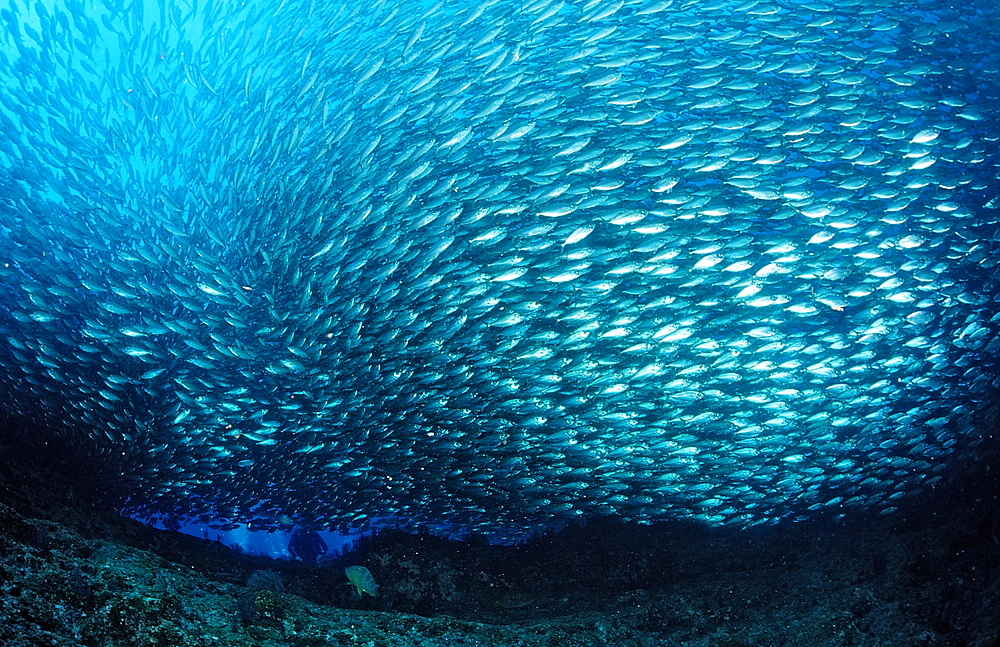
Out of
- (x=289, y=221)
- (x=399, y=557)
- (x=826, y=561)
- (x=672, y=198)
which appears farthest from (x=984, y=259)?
(x=399, y=557)

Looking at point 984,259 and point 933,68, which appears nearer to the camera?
point 933,68

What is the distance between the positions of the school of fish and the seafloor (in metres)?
0.94

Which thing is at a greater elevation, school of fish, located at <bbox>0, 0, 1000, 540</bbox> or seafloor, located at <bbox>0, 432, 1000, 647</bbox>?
school of fish, located at <bbox>0, 0, 1000, 540</bbox>

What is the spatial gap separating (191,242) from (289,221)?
8.12 ft

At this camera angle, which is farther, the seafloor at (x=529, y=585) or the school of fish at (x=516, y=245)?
the school of fish at (x=516, y=245)

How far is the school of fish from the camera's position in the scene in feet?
22.6

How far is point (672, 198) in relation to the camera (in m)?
6.79

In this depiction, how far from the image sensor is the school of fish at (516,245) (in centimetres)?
690

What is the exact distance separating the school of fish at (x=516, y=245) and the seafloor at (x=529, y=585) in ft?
3.07

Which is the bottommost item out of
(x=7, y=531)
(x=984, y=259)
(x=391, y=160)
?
(x=7, y=531)

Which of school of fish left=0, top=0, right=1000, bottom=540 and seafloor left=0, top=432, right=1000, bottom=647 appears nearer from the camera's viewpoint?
seafloor left=0, top=432, right=1000, bottom=647

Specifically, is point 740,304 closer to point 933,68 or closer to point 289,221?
point 933,68

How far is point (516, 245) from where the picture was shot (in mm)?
7625

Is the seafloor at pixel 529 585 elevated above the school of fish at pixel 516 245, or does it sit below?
below
